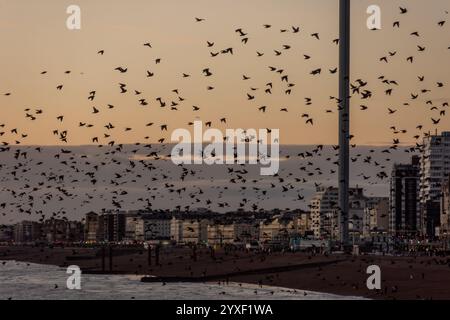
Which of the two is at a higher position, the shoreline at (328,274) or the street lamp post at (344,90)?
the street lamp post at (344,90)

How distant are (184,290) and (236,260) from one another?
193 feet

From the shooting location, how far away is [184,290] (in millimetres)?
111938

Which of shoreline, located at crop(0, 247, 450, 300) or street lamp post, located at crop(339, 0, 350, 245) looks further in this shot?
street lamp post, located at crop(339, 0, 350, 245)

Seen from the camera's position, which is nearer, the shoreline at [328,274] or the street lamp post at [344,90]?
the shoreline at [328,274]

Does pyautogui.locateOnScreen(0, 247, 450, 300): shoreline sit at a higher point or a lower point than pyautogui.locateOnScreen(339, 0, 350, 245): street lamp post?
lower

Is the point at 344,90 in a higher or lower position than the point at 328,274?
higher

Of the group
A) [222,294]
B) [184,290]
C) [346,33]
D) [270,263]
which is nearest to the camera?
[222,294]

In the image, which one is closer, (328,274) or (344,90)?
(328,274)
